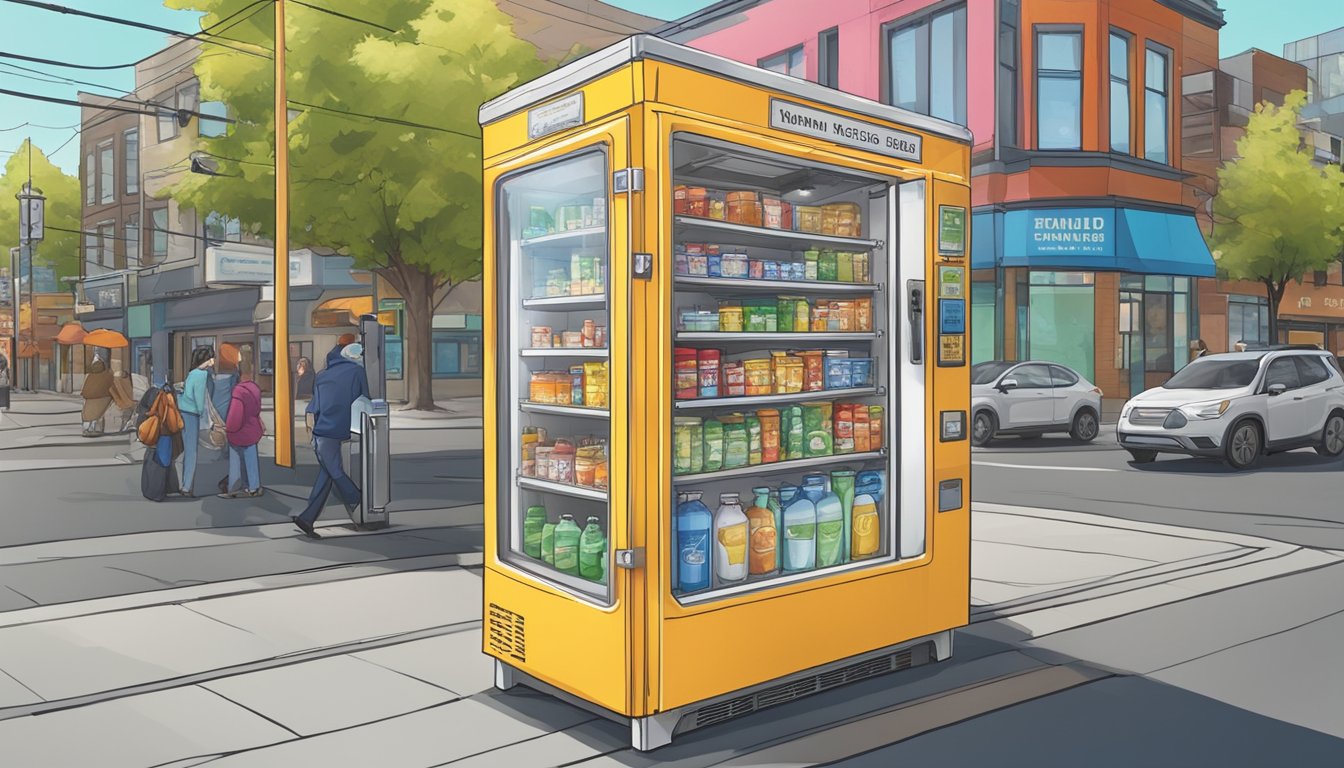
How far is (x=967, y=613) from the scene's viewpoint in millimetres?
5855

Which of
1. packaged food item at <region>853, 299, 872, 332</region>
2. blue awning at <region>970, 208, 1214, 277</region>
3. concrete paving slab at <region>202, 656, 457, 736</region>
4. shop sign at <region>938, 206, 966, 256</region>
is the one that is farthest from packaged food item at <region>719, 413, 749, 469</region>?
blue awning at <region>970, 208, 1214, 277</region>

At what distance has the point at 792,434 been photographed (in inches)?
221

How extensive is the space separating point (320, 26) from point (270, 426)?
9.86 metres

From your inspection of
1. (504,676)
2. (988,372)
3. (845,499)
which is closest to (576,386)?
(504,676)

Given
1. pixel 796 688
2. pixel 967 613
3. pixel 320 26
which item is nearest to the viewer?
pixel 796 688

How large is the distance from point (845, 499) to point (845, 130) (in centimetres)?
194

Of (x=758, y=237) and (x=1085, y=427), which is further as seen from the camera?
(x=1085, y=427)

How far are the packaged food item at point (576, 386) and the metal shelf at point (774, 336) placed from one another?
52 centimetres

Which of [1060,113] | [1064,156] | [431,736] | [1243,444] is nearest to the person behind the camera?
[431,736]

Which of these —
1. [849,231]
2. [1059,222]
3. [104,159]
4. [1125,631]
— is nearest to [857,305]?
[849,231]

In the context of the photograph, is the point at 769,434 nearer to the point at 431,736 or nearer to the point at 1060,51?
the point at 431,736

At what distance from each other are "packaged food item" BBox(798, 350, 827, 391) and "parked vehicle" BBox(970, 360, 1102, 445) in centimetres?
1352

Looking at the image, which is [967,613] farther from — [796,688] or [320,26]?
[320,26]

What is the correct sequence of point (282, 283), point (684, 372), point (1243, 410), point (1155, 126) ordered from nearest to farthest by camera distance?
point (684, 372) → point (1243, 410) → point (282, 283) → point (1155, 126)
